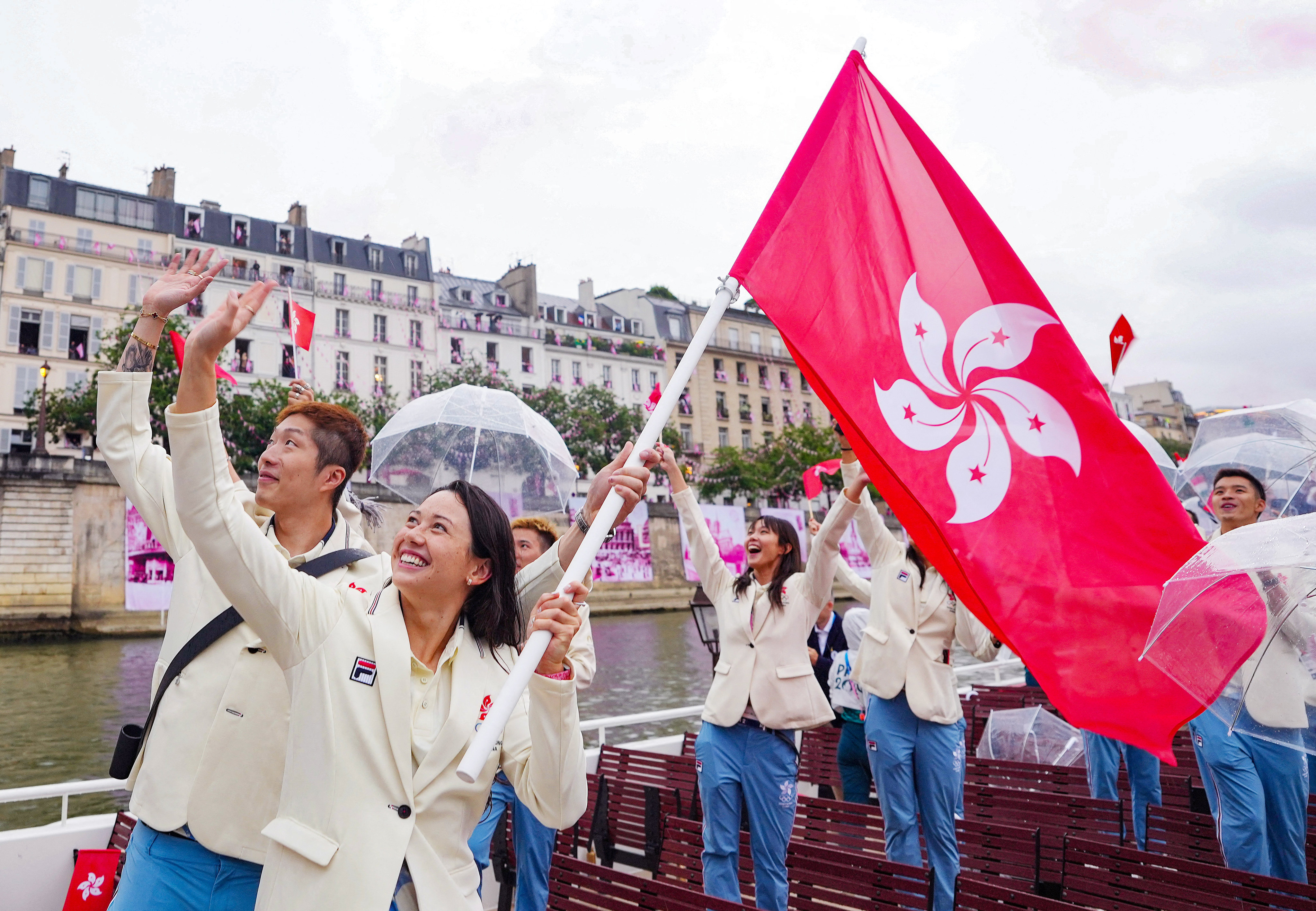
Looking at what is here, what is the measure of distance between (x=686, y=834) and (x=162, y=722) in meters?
3.12

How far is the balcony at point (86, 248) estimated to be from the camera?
4081 cm

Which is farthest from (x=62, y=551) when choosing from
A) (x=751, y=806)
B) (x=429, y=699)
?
(x=429, y=699)

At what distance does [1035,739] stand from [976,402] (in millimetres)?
4658

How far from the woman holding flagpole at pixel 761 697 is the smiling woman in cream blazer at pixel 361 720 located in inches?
79.2

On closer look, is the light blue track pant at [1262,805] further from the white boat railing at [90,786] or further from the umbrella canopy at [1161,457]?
the umbrella canopy at [1161,457]

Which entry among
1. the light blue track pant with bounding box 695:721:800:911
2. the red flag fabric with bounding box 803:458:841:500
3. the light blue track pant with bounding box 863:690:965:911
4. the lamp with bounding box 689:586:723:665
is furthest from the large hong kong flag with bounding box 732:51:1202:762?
the red flag fabric with bounding box 803:458:841:500

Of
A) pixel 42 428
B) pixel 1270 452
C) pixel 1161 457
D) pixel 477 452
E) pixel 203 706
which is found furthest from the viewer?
pixel 42 428

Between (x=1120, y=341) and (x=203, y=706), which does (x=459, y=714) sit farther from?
(x=1120, y=341)

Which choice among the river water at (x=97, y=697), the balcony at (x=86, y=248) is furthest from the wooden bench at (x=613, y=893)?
the balcony at (x=86, y=248)

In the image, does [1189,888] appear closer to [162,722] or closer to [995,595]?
[995,595]

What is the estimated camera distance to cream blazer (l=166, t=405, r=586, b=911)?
206cm

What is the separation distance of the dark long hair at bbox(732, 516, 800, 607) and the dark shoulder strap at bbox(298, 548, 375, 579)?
8.52 ft

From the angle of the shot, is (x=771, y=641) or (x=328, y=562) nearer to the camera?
(x=328, y=562)

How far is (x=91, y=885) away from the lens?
4273 millimetres
